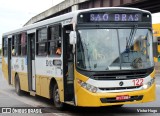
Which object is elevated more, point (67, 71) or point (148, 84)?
point (67, 71)

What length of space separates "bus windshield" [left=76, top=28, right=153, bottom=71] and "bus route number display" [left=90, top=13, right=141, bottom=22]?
0.28 metres

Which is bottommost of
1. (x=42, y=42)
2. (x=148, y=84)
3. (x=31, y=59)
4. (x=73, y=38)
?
(x=148, y=84)

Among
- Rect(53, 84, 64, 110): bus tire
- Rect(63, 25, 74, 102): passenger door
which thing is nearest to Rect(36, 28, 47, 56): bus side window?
Rect(53, 84, 64, 110): bus tire

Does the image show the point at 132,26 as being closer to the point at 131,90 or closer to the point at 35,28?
the point at 131,90

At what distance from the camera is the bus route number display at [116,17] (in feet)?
34.7

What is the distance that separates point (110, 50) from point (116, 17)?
0.92m

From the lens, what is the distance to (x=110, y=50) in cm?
1043

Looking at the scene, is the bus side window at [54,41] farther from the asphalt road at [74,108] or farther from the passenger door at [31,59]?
the passenger door at [31,59]

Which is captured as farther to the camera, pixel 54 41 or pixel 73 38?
pixel 54 41

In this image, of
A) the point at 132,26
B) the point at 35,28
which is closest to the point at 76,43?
the point at 132,26

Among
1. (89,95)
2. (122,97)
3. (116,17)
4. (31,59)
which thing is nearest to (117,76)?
(122,97)

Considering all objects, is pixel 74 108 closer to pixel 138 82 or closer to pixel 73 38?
pixel 138 82

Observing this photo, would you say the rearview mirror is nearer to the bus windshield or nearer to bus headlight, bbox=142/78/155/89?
the bus windshield

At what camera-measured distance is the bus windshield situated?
10.3m
